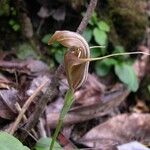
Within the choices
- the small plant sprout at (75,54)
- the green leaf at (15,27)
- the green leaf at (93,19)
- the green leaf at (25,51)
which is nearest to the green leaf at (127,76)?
the green leaf at (93,19)

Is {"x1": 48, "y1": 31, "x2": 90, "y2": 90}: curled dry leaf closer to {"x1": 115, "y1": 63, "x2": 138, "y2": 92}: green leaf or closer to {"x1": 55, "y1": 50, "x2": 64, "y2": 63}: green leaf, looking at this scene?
{"x1": 55, "y1": 50, "x2": 64, "y2": 63}: green leaf

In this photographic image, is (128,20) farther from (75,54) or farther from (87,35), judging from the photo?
(75,54)

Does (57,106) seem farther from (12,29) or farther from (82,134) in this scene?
(12,29)

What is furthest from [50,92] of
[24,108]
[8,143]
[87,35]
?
[87,35]

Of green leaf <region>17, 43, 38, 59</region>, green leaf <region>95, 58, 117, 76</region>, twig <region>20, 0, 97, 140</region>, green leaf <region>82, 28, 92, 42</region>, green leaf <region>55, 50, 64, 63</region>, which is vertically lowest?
green leaf <region>95, 58, 117, 76</region>

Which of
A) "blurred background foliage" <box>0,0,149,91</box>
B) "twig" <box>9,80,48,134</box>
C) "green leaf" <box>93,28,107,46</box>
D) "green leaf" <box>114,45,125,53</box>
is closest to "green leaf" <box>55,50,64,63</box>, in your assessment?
"blurred background foliage" <box>0,0,149,91</box>

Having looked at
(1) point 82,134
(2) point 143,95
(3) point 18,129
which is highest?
(3) point 18,129

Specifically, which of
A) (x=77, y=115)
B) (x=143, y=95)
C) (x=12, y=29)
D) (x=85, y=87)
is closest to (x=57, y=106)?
(x=77, y=115)
